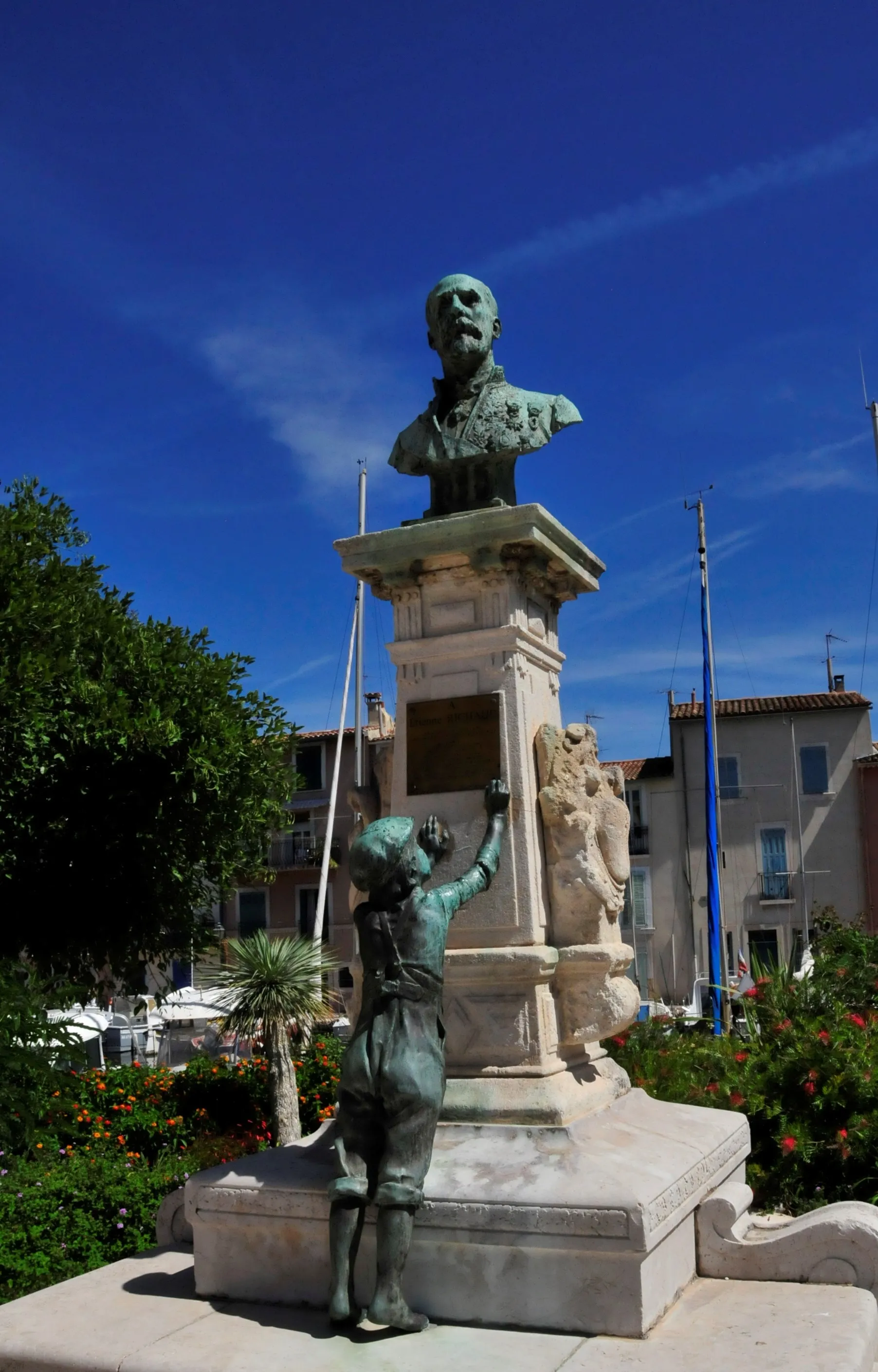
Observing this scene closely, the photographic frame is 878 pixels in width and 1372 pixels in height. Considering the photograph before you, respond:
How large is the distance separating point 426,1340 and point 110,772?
10.4m

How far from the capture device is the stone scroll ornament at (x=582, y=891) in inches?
213

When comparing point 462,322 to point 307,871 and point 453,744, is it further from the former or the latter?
point 307,871

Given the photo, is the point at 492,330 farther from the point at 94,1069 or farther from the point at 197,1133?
the point at 94,1069

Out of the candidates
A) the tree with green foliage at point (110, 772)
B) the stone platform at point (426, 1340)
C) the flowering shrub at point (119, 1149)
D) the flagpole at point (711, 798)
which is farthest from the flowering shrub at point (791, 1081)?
the flagpole at point (711, 798)

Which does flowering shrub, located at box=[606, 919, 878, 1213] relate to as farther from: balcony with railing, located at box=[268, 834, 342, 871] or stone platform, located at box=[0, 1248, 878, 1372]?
balcony with railing, located at box=[268, 834, 342, 871]

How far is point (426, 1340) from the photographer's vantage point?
426 cm

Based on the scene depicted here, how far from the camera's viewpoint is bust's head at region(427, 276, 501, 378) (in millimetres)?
6117

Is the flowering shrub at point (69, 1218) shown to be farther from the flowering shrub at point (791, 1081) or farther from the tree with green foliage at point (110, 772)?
the tree with green foliage at point (110, 772)

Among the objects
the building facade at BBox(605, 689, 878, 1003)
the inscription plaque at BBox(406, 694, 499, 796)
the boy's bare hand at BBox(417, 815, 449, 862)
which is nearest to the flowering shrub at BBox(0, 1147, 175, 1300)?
the boy's bare hand at BBox(417, 815, 449, 862)

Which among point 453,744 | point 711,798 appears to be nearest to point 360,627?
point 711,798

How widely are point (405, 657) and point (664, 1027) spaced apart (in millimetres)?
4853

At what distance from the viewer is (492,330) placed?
6289 millimetres

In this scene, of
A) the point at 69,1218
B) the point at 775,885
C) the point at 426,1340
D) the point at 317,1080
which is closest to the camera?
the point at 426,1340

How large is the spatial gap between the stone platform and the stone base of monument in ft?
0.31
